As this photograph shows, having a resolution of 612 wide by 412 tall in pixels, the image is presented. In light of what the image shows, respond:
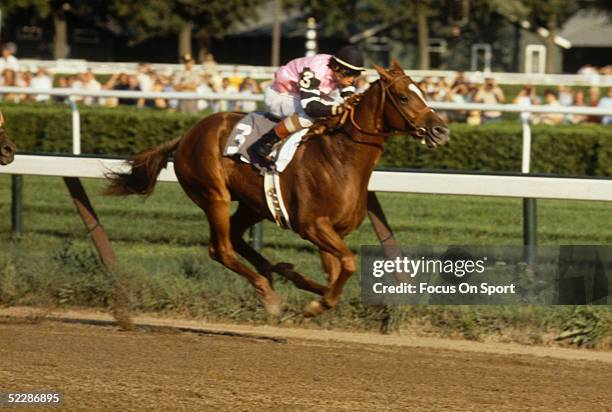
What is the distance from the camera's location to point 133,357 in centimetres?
613

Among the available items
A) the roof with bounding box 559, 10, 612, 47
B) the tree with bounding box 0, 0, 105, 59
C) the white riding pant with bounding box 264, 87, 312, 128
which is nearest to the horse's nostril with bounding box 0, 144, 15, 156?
the white riding pant with bounding box 264, 87, 312, 128

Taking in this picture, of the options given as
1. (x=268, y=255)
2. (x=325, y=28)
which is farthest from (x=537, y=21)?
(x=268, y=255)

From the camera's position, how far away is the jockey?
670cm

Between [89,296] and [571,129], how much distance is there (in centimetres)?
615

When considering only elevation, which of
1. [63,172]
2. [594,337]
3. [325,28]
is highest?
[325,28]

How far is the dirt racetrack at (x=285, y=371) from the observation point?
518 cm

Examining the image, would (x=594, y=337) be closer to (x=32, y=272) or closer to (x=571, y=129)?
(x=32, y=272)

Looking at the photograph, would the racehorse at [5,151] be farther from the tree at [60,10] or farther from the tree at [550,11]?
the tree at [550,11]

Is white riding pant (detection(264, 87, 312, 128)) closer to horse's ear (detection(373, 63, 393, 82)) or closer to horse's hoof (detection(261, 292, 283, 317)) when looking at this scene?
horse's ear (detection(373, 63, 393, 82))

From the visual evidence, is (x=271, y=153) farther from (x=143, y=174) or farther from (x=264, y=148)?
(x=143, y=174)

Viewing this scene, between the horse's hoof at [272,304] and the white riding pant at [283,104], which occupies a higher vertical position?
the white riding pant at [283,104]

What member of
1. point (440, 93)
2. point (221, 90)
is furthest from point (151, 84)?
point (440, 93)

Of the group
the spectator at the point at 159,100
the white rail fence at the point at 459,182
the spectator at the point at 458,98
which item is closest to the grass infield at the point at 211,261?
the white rail fence at the point at 459,182

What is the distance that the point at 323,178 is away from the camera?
6.64m
